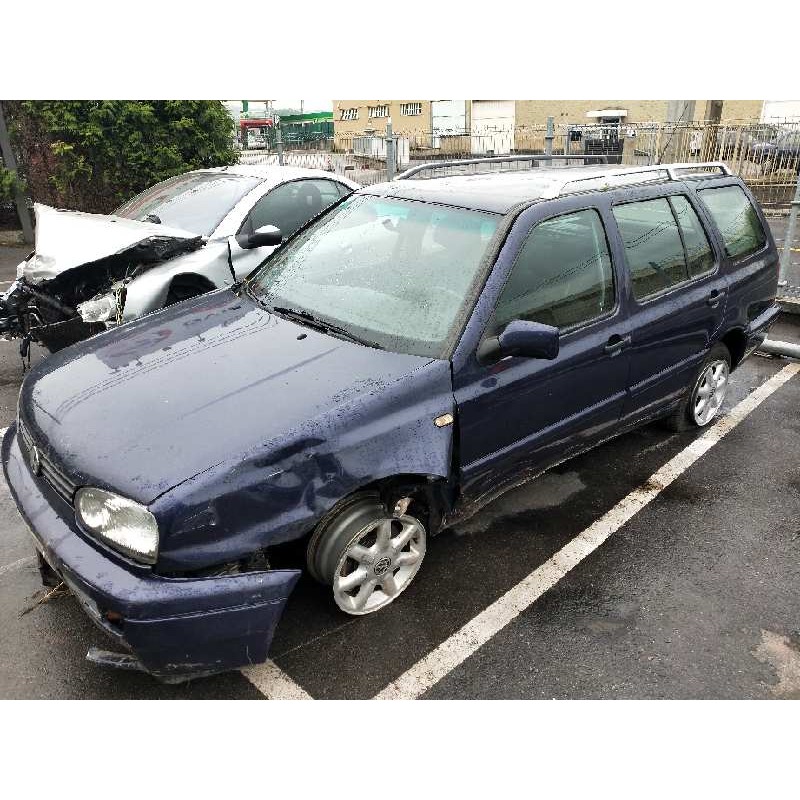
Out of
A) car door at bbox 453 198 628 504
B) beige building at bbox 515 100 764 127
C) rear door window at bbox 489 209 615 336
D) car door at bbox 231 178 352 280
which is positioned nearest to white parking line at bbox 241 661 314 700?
car door at bbox 453 198 628 504

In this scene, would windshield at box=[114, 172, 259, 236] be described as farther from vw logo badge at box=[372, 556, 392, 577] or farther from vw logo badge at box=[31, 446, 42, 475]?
vw logo badge at box=[372, 556, 392, 577]

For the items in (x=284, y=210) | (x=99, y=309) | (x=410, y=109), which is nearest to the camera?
(x=99, y=309)

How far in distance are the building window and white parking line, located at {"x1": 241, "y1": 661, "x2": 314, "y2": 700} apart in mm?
24248

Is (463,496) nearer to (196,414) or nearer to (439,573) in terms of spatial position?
(439,573)

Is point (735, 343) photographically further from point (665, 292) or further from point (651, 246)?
point (651, 246)

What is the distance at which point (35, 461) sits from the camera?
8.89ft

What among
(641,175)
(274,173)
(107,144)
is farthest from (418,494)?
(107,144)

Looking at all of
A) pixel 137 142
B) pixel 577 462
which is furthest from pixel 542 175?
pixel 137 142

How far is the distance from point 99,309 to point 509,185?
3241 millimetres

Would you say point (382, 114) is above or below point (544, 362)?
above

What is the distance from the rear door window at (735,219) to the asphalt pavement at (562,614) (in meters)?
1.53

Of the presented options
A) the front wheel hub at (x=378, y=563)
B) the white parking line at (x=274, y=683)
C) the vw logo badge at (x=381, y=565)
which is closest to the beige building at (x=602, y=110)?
the front wheel hub at (x=378, y=563)
